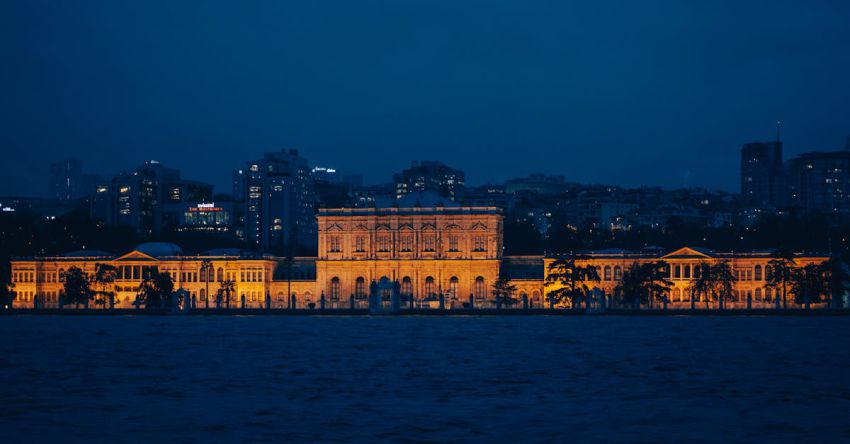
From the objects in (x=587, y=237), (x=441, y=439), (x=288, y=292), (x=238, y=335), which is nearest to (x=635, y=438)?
(x=441, y=439)

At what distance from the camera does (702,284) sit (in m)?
125

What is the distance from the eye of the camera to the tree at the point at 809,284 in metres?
120

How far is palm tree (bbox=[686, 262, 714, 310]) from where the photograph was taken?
Answer: 411 feet

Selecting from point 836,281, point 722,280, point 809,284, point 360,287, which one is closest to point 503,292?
point 360,287

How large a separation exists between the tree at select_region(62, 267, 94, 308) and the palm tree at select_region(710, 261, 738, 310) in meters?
57.1

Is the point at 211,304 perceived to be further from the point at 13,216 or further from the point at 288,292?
the point at 13,216

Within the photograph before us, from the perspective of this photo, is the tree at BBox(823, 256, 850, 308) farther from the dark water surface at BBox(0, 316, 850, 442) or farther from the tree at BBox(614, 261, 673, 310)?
the dark water surface at BBox(0, 316, 850, 442)

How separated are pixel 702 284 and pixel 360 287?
36.1m

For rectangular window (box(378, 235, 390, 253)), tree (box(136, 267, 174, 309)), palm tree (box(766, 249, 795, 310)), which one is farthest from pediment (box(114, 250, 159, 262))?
palm tree (box(766, 249, 795, 310))

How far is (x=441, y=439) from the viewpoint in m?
37.5

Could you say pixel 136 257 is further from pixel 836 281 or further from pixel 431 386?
pixel 431 386

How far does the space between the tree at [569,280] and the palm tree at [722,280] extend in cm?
1017

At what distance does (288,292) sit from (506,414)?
102806mm

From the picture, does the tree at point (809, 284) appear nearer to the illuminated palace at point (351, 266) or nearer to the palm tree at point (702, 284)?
the palm tree at point (702, 284)
